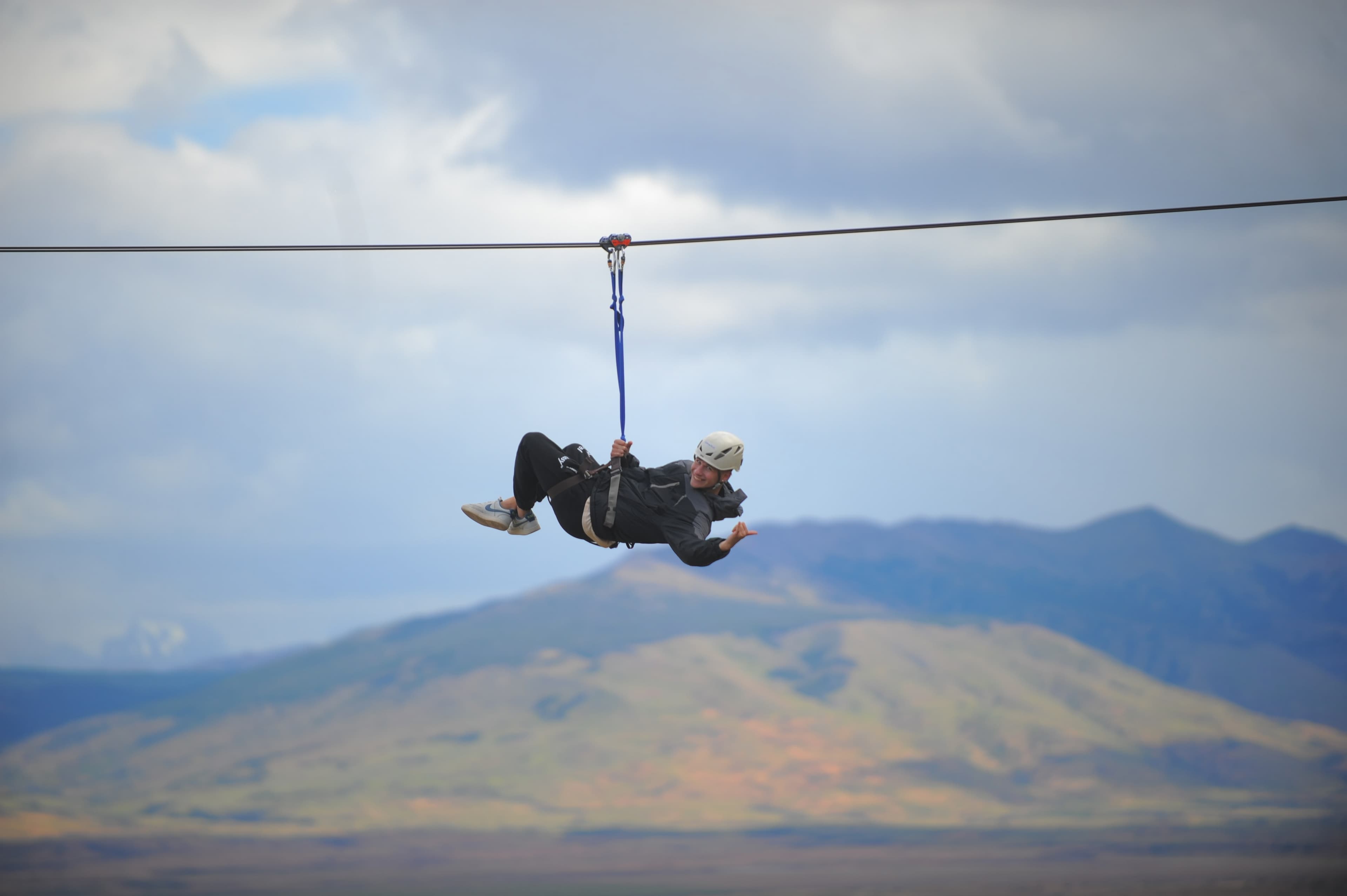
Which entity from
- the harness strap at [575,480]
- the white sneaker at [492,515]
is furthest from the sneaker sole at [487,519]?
the harness strap at [575,480]

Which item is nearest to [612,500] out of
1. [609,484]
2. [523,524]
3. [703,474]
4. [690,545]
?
[609,484]

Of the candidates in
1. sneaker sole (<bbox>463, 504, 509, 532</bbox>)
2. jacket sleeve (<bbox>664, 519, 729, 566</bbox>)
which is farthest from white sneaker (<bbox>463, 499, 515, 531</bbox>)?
jacket sleeve (<bbox>664, 519, 729, 566</bbox>)

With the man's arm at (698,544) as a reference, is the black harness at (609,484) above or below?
above

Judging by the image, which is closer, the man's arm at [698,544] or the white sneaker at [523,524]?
the man's arm at [698,544]

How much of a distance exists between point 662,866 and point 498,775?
16.8 metres

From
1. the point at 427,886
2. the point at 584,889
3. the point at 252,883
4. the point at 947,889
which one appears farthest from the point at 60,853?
the point at 947,889

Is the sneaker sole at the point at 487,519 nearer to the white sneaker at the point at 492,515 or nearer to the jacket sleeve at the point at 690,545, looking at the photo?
the white sneaker at the point at 492,515

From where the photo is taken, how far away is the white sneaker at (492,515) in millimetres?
13953

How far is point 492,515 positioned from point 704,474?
7.83ft

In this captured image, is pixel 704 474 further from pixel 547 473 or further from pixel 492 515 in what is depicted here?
pixel 492 515

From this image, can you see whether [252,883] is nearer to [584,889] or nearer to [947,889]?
[584,889]

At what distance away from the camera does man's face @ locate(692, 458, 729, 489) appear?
1289cm

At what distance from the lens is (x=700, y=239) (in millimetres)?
13773

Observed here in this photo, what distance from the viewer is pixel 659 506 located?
42.2ft
